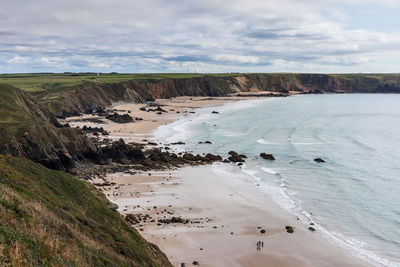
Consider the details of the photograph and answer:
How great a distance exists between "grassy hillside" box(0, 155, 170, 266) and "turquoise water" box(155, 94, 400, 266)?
17238 mm

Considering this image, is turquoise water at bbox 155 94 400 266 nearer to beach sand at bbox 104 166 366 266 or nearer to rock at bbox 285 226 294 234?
beach sand at bbox 104 166 366 266

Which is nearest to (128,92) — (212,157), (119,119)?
(119,119)

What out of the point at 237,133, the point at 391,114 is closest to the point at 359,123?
the point at 391,114

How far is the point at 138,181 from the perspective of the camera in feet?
137

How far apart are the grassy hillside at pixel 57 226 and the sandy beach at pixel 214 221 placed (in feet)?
19.1

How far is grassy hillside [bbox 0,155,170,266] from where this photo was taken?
38.8 ft

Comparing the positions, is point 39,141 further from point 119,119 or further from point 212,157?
point 119,119

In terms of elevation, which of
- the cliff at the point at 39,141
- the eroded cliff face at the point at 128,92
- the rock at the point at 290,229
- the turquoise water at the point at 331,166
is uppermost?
the eroded cliff face at the point at 128,92

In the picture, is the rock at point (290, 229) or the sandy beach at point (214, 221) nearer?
the sandy beach at point (214, 221)

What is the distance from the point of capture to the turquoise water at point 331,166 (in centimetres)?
3047

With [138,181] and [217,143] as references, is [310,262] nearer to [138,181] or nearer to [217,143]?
[138,181]

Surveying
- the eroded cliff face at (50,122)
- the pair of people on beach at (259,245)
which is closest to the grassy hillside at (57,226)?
the pair of people on beach at (259,245)

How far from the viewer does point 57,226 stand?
50.7 feet

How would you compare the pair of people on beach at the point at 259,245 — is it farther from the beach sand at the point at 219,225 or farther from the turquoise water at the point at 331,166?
the turquoise water at the point at 331,166
